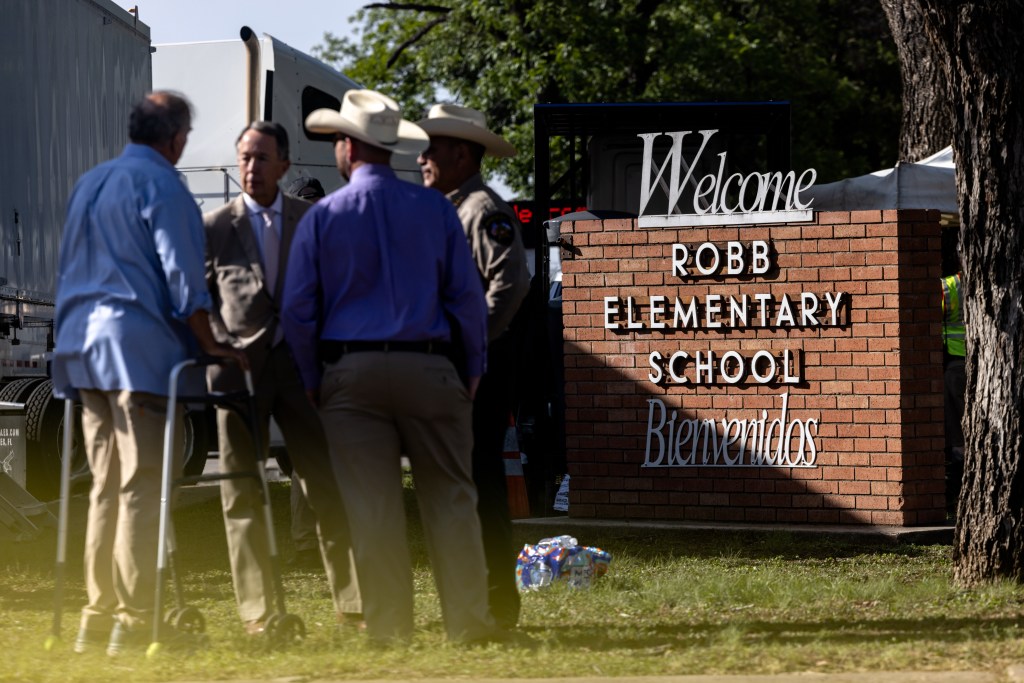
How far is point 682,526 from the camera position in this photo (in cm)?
917

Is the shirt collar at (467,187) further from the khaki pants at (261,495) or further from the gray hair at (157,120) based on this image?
the gray hair at (157,120)

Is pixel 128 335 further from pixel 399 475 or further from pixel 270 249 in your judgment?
pixel 399 475

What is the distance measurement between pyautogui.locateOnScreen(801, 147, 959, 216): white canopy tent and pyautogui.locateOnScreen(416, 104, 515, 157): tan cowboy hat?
618 cm

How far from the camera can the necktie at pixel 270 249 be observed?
20.1ft

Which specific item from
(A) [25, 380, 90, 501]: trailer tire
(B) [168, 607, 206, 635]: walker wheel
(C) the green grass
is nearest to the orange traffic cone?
(C) the green grass

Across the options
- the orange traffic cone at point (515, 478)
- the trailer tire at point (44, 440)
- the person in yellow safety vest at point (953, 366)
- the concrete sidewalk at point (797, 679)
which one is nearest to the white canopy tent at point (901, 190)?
the person in yellow safety vest at point (953, 366)

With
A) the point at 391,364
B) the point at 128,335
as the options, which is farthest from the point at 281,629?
the point at 128,335

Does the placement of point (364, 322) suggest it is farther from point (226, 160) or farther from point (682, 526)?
point (226, 160)

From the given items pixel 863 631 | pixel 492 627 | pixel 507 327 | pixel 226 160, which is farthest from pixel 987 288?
pixel 226 160

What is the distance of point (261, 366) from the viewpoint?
6.07 metres

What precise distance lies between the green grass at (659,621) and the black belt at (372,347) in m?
1.00

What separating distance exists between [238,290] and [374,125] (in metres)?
0.91

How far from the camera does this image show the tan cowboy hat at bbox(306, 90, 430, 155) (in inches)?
220

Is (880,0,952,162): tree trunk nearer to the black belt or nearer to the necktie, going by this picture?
the necktie
